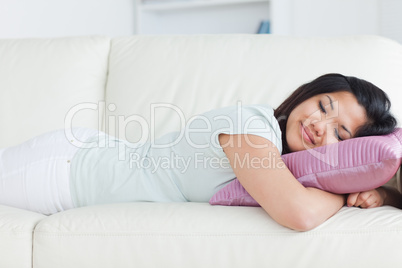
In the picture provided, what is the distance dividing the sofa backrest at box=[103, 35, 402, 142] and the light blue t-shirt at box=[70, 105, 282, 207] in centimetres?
30

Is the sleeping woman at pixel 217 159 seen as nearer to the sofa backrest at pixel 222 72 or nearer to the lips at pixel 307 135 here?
the lips at pixel 307 135

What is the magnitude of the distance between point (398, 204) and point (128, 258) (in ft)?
2.46

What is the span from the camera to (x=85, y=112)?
2.05m

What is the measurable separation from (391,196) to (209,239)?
539 millimetres

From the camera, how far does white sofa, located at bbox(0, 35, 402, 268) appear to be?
1.20 m

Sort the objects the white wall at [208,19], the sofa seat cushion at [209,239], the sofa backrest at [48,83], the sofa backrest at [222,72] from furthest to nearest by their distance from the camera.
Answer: the white wall at [208,19]
the sofa backrest at [48,83]
the sofa backrest at [222,72]
the sofa seat cushion at [209,239]

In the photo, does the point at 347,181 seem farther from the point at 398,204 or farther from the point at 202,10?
the point at 202,10

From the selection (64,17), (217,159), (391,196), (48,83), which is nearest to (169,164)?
(217,159)

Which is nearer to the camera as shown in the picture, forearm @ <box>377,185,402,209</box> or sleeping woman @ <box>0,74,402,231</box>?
sleeping woman @ <box>0,74,402,231</box>

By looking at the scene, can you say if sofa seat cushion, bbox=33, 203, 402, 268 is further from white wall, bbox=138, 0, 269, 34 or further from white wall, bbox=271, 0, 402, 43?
white wall, bbox=138, 0, 269, 34

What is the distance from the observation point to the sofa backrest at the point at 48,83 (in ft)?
6.65

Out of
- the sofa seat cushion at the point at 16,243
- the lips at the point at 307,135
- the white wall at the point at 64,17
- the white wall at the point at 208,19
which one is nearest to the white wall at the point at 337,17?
the white wall at the point at 208,19

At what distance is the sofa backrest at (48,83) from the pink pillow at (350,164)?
101cm

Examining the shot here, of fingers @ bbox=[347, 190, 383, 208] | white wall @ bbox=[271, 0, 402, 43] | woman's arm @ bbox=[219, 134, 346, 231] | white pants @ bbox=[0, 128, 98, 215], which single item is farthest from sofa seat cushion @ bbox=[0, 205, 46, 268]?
white wall @ bbox=[271, 0, 402, 43]
